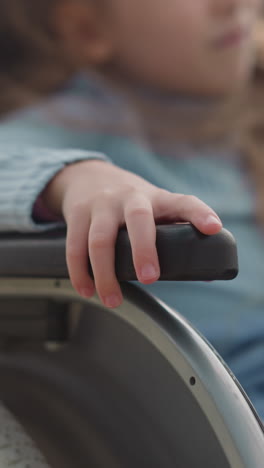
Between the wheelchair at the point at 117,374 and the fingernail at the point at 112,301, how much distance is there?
0.01m

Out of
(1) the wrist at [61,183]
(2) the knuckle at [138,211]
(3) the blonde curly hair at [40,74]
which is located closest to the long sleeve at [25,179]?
(1) the wrist at [61,183]

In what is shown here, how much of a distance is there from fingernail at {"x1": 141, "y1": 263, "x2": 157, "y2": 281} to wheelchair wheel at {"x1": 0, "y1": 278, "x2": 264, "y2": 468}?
0.06m

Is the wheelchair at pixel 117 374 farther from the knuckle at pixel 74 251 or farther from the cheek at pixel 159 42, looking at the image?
the cheek at pixel 159 42

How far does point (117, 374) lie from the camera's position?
21.2 inches

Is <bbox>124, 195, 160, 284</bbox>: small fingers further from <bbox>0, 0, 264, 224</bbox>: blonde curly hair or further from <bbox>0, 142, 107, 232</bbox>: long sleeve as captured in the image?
<bbox>0, 0, 264, 224</bbox>: blonde curly hair

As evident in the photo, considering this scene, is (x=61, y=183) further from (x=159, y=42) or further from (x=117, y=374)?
(x=159, y=42)

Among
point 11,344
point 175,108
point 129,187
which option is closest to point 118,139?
point 175,108

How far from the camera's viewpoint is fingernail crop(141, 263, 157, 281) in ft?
1.16

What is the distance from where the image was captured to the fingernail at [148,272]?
13.9 inches

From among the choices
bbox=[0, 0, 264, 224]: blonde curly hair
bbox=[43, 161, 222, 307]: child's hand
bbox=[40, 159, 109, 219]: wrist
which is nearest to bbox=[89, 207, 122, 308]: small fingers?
bbox=[43, 161, 222, 307]: child's hand

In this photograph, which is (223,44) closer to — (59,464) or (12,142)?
(12,142)

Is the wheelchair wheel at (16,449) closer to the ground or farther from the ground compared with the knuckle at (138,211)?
closer to the ground

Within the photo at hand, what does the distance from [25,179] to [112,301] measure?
0.57ft

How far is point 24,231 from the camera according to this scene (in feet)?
1.61
